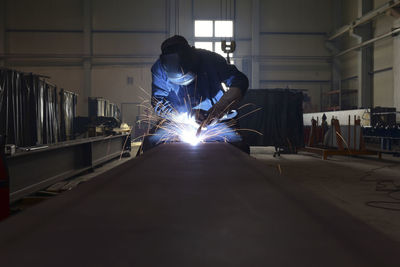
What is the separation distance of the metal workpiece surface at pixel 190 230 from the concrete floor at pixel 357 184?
94cm

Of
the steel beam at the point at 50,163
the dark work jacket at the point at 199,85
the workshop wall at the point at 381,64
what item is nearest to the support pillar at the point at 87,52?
the steel beam at the point at 50,163

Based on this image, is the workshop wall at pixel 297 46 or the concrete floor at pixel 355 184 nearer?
the concrete floor at pixel 355 184

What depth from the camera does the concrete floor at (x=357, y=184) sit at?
212 centimetres

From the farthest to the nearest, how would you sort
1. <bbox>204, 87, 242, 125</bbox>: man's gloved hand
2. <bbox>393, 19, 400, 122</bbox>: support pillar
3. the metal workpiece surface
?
<bbox>393, 19, 400, 122</bbox>: support pillar < <bbox>204, 87, 242, 125</bbox>: man's gloved hand < the metal workpiece surface

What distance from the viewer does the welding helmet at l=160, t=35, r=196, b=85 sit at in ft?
6.89

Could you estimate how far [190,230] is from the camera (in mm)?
471

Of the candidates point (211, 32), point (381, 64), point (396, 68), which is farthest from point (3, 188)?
point (211, 32)

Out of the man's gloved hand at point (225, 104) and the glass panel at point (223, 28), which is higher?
the glass panel at point (223, 28)

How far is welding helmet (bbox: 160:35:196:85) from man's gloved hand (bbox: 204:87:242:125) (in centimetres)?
34

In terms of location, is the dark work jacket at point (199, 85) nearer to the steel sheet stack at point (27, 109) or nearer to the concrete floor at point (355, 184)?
the concrete floor at point (355, 184)

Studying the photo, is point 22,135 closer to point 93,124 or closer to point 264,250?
point 93,124

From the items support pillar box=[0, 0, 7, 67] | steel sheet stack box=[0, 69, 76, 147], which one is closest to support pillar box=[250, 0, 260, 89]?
steel sheet stack box=[0, 69, 76, 147]

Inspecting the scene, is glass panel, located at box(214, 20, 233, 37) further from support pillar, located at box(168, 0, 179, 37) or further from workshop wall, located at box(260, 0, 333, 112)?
support pillar, located at box(168, 0, 179, 37)

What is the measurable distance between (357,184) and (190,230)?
3394 millimetres
